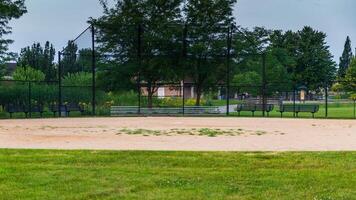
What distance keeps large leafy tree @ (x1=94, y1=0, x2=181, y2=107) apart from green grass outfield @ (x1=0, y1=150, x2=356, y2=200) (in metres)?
19.9

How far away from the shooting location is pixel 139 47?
102 ft

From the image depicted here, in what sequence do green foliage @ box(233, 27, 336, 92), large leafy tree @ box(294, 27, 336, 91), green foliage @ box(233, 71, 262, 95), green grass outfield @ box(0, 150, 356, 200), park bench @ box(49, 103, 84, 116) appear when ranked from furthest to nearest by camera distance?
large leafy tree @ box(294, 27, 336, 91) < green foliage @ box(233, 27, 336, 92) < green foliage @ box(233, 71, 262, 95) < park bench @ box(49, 103, 84, 116) < green grass outfield @ box(0, 150, 356, 200)

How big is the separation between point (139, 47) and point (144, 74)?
5.12 feet

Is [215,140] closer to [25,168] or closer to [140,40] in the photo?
[25,168]

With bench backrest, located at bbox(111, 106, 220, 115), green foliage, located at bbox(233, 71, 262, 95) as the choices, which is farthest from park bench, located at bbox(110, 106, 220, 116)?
green foliage, located at bbox(233, 71, 262, 95)

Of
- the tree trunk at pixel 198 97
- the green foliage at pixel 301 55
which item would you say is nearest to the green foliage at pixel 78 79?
the tree trunk at pixel 198 97

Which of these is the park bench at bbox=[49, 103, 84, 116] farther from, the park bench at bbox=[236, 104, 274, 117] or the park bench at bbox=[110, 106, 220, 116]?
the park bench at bbox=[236, 104, 274, 117]

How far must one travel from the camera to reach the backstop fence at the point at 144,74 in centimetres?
3066

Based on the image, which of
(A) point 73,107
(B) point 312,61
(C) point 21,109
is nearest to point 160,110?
(A) point 73,107

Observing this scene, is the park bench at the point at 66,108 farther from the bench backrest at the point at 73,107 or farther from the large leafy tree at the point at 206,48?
the large leafy tree at the point at 206,48

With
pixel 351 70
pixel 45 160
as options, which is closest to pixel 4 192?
pixel 45 160

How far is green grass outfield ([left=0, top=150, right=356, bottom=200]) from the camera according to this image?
6512 mm

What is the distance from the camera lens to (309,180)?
7461mm

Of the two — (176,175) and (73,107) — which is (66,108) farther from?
(176,175)
